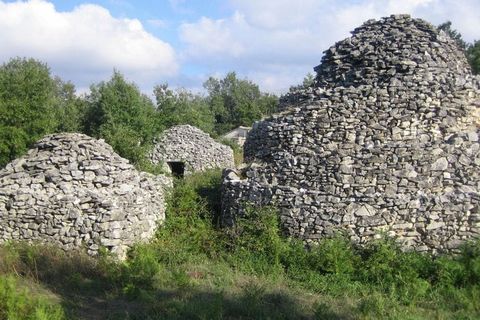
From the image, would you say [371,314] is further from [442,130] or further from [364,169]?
[442,130]

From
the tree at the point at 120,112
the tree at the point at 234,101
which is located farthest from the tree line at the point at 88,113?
the tree at the point at 234,101

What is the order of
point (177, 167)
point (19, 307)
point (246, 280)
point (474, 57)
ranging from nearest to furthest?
point (19, 307)
point (246, 280)
point (177, 167)
point (474, 57)

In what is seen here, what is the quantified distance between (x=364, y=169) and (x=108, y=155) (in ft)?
17.5

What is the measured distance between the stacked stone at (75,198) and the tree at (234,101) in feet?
126

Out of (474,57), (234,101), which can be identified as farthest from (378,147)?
(234,101)

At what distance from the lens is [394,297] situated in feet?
26.0

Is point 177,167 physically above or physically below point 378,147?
below

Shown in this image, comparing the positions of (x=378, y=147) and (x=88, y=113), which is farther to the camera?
(x=88, y=113)

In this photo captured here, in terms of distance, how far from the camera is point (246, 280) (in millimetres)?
8750

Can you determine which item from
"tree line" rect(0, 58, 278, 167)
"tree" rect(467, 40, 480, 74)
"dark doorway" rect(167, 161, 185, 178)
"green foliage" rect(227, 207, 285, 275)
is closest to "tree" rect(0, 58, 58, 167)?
"tree line" rect(0, 58, 278, 167)

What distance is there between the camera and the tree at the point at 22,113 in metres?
16.4

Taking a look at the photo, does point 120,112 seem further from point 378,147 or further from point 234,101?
point 234,101

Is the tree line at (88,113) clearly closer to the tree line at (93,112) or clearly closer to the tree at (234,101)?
the tree line at (93,112)

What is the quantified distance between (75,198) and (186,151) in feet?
44.3
